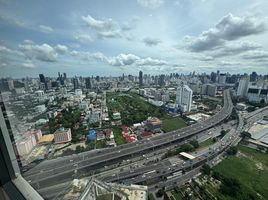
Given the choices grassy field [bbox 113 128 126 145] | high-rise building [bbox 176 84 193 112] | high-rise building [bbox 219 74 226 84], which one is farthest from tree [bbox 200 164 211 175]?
high-rise building [bbox 219 74 226 84]

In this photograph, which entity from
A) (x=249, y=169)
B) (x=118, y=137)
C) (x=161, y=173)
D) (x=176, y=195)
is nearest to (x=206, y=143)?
(x=249, y=169)

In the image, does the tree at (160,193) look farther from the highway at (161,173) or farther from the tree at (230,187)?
the tree at (230,187)

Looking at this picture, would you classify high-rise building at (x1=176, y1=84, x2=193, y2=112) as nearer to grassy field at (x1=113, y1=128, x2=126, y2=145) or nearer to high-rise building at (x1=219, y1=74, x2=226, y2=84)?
grassy field at (x1=113, y1=128, x2=126, y2=145)

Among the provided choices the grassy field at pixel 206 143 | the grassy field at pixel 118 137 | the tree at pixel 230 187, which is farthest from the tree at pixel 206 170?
the grassy field at pixel 118 137

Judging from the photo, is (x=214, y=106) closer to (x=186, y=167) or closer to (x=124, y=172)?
(x=186, y=167)

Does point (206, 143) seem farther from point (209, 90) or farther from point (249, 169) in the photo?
point (209, 90)

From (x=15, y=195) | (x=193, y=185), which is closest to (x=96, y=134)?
(x=193, y=185)
